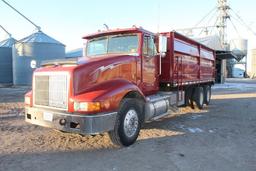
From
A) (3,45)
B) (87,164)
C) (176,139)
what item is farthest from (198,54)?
(3,45)

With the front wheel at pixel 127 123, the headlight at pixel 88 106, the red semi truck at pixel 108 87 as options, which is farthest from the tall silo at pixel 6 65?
the headlight at pixel 88 106

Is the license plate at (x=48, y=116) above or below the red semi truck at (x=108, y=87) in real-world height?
below

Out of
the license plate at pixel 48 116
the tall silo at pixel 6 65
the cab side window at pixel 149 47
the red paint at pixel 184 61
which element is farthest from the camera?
the tall silo at pixel 6 65

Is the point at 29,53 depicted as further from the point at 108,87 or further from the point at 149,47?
the point at 108,87

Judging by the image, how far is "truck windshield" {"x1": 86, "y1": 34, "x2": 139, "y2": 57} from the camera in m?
7.85

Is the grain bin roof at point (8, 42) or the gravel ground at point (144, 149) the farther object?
the grain bin roof at point (8, 42)

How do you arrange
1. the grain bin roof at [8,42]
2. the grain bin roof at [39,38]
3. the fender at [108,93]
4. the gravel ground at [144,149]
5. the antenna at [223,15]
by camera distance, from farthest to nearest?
the antenna at [223,15], the grain bin roof at [8,42], the grain bin roof at [39,38], the fender at [108,93], the gravel ground at [144,149]

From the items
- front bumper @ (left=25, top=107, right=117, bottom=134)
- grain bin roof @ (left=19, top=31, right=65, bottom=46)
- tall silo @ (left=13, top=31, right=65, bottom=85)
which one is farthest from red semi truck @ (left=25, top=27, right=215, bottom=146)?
grain bin roof @ (left=19, top=31, right=65, bottom=46)

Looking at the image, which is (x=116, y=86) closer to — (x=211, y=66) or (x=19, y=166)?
(x=19, y=166)

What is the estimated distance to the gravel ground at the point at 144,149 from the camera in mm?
5598

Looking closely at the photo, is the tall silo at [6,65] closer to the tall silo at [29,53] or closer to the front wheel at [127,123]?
the tall silo at [29,53]

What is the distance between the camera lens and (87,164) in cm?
563

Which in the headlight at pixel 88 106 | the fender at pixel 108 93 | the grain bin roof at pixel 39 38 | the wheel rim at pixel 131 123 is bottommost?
the wheel rim at pixel 131 123

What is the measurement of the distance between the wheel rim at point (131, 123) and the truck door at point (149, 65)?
4.37ft
